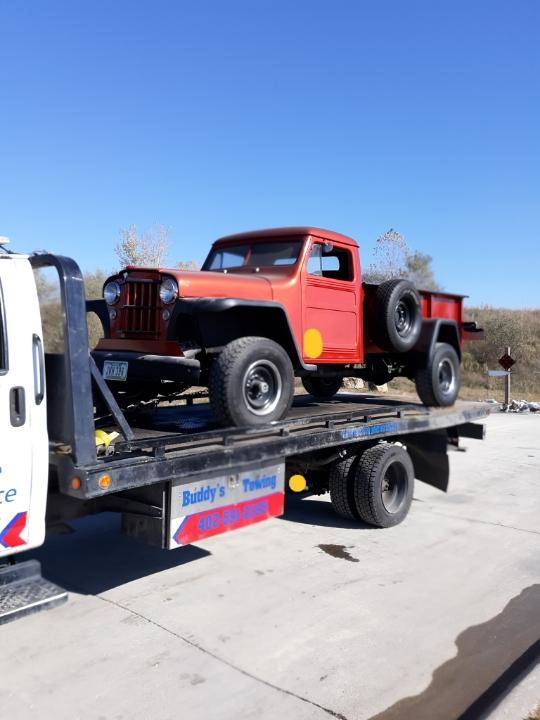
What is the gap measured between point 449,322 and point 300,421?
293 cm

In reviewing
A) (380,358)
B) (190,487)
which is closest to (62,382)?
(190,487)

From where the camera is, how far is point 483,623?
12.9 feet

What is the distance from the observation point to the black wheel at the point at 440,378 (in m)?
6.70

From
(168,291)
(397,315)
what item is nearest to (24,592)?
(168,291)

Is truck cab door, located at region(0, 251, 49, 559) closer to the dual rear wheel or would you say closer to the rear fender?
the dual rear wheel

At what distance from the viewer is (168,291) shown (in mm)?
4785

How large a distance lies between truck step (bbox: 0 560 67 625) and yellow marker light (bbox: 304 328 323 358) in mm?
2934

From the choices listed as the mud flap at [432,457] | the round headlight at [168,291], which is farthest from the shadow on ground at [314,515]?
the round headlight at [168,291]

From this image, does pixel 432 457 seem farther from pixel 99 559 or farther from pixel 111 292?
pixel 111 292

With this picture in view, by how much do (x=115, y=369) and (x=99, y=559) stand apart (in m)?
1.48

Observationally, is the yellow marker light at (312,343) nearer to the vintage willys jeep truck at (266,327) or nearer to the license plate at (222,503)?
the vintage willys jeep truck at (266,327)

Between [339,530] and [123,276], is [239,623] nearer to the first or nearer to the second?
[339,530]

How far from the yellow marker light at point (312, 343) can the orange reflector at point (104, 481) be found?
2.56 metres

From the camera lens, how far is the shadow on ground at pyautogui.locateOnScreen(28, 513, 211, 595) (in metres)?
4.48
